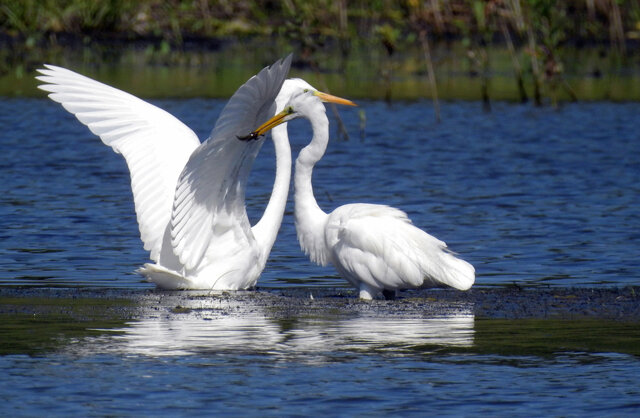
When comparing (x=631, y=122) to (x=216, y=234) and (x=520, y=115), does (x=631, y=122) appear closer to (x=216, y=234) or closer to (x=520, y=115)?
(x=520, y=115)

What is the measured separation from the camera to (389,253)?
9.39 metres

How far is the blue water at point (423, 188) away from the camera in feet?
36.9

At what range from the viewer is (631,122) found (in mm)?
21531

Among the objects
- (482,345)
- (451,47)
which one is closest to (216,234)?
(482,345)

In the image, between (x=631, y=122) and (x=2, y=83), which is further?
(x=2, y=83)

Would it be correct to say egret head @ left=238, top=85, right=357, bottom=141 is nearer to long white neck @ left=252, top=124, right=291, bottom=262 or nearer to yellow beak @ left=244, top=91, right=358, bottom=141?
yellow beak @ left=244, top=91, right=358, bottom=141

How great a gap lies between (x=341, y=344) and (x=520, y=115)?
598 inches

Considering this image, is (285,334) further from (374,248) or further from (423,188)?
(423,188)

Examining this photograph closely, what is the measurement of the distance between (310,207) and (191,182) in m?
1.17

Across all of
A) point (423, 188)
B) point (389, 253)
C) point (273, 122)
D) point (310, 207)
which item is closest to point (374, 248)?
point (389, 253)

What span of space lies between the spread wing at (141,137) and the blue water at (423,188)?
69 centimetres

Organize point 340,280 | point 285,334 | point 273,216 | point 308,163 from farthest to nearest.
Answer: point 340,280 → point 308,163 → point 273,216 → point 285,334

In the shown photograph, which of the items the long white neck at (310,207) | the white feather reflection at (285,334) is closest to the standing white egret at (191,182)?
the long white neck at (310,207)

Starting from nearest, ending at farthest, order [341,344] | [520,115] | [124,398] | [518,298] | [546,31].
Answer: [124,398] → [341,344] → [518,298] → [546,31] → [520,115]
